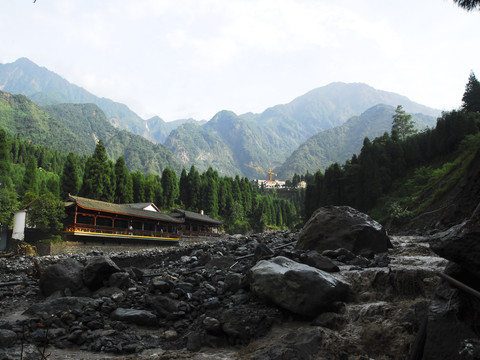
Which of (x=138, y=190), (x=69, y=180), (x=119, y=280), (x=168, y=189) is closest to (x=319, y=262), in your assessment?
(x=119, y=280)

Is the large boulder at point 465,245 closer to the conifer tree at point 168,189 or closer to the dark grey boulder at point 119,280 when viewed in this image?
the dark grey boulder at point 119,280

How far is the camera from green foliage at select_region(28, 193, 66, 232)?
29344 millimetres

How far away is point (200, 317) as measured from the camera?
749 cm

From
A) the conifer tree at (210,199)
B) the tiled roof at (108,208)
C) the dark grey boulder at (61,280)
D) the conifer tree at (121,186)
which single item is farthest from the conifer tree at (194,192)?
the dark grey boulder at (61,280)

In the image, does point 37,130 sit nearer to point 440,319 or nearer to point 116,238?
point 116,238

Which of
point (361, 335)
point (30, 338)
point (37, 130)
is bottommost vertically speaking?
point (30, 338)

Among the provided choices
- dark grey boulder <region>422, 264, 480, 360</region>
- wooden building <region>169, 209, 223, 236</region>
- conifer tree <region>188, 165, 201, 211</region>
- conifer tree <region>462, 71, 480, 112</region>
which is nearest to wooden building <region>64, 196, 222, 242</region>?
wooden building <region>169, 209, 223, 236</region>

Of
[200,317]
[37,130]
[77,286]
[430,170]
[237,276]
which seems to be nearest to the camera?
[200,317]

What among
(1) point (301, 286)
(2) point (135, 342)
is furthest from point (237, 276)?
(2) point (135, 342)

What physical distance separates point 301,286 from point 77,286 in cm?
763

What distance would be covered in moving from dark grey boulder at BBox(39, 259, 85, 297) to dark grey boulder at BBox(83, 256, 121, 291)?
0.25 m

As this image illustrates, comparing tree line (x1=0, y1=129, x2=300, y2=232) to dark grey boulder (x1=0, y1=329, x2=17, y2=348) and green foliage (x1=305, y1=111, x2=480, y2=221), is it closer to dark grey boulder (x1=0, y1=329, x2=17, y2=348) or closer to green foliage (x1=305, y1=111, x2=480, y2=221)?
green foliage (x1=305, y1=111, x2=480, y2=221)

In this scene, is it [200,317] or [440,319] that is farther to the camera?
[200,317]

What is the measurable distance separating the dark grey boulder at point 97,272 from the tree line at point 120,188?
2266 centimetres
